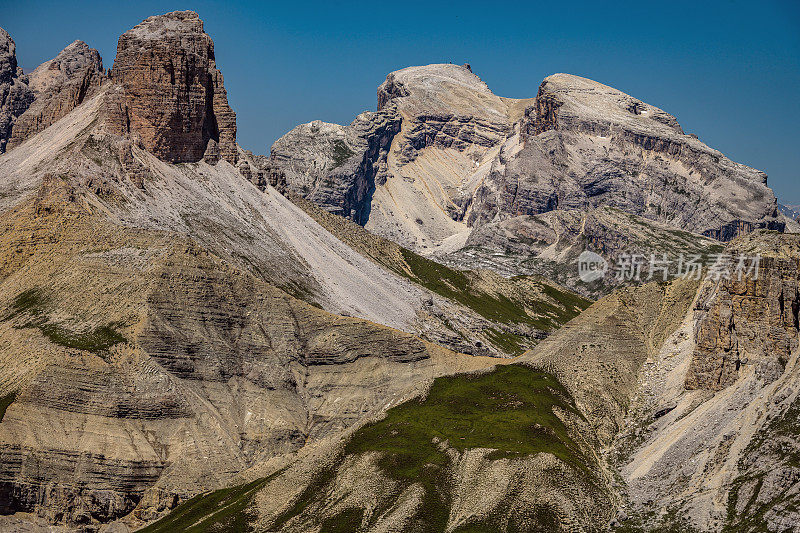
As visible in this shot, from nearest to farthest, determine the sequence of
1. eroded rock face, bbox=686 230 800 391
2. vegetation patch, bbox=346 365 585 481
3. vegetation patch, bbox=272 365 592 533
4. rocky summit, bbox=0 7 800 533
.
A: rocky summit, bbox=0 7 800 533, vegetation patch, bbox=272 365 592 533, vegetation patch, bbox=346 365 585 481, eroded rock face, bbox=686 230 800 391

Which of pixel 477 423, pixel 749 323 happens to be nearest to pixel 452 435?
pixel 477 423

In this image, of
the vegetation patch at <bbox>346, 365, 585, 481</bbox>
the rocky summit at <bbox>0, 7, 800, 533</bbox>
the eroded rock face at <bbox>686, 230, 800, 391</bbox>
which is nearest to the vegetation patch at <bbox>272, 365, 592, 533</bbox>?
the vegetation patch at <bbox>346, 365, 585, 481</bbox>

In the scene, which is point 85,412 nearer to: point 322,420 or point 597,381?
point 322,420

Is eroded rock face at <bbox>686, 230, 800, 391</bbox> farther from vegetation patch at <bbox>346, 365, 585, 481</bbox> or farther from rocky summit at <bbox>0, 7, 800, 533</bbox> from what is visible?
vegetation patch at <bbox>346, 365, 585, 481</bbox>

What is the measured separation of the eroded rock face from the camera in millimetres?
120062

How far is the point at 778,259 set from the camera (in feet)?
405

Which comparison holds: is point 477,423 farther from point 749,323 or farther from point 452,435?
point 749,323

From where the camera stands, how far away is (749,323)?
122 metres

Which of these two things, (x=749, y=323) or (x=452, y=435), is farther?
(x=452, y=435)

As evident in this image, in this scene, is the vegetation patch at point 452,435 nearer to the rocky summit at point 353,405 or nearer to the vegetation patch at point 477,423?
the vegetation patch at point 477,423

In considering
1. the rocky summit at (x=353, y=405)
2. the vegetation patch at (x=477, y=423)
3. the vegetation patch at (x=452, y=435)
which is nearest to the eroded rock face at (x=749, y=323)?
the rocky summit at (x=353, y=405)

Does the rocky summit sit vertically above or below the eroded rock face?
below

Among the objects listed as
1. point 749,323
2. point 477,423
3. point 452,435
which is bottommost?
point 452,435

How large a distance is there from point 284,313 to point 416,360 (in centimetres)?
2149
